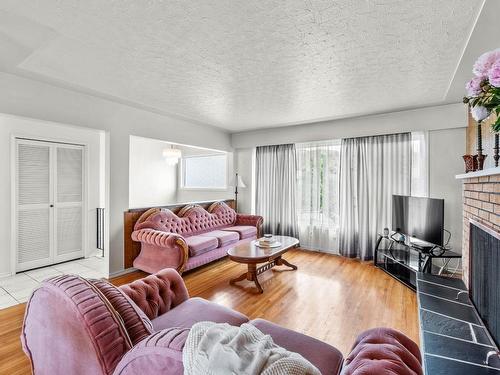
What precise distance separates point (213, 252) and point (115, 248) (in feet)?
4.64

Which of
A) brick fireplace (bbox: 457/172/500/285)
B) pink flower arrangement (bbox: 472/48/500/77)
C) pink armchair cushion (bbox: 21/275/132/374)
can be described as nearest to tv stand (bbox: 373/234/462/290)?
brick fireplace (bbox: 457/172/500/285)

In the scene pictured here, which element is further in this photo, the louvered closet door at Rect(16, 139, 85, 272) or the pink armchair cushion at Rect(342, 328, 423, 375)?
the louvered closet door at Rect(16, 139, 85, 272)

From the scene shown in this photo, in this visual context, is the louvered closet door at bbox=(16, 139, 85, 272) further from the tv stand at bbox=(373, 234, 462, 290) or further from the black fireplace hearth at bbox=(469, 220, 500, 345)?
the black fireplace hearth at bbox=(469, 220, 500, 345)

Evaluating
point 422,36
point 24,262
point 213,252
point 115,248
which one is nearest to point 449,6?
point 422,36

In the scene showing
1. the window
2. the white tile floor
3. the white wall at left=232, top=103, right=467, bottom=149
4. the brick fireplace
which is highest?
the white wall at left=232, top=103, right=467, bottom=149

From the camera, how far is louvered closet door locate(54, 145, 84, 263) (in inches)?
158

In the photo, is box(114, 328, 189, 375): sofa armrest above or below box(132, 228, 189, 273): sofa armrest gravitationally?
above

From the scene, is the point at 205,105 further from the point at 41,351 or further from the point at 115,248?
the point at 41,351

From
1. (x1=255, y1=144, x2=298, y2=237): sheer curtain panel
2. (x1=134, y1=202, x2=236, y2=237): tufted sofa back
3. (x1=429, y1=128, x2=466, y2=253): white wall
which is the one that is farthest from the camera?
(x1=255, y1=144, x2=298, y2=237): sheer curtain panel

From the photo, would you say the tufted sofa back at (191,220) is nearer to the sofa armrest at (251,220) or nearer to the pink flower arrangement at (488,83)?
the sofa armrest at (251,220)

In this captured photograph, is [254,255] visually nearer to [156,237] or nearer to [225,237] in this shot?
[225,237]

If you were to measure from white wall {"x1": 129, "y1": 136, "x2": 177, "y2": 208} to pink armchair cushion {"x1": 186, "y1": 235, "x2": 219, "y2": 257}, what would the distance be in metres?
2.65

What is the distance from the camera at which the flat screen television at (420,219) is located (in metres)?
3.10

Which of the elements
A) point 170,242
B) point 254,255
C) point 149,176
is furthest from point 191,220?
point 149,176
